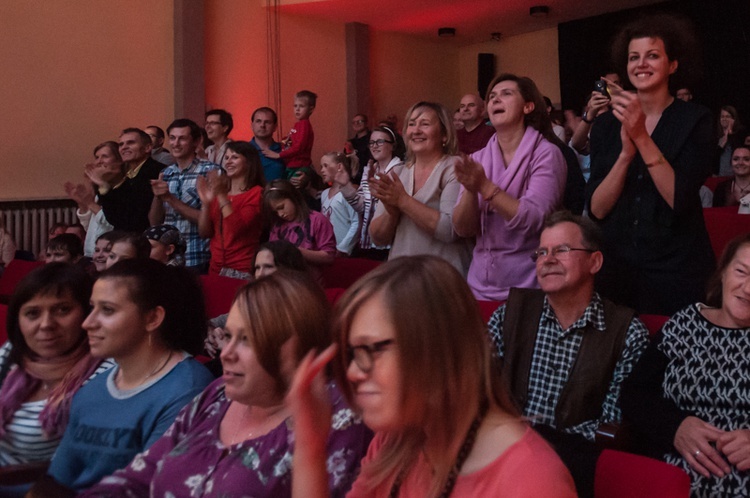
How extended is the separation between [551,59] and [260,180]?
8103 millimetres

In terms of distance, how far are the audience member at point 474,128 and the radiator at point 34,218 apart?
435 centimetres

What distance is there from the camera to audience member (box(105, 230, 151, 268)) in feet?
11.7

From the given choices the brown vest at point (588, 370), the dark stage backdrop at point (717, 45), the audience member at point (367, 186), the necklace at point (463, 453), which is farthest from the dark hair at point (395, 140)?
the dark stage backdrop at point (717, 45)

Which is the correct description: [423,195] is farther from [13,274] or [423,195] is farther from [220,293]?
[13,274]

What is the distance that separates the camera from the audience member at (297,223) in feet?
13.6

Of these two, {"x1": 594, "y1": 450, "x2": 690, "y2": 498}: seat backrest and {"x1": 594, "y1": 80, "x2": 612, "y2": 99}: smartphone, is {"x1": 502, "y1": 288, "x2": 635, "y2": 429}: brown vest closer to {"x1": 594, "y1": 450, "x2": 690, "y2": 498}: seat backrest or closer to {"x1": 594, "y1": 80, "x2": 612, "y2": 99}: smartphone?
{"x1": 594, "y1": 450, "x2": 690, "y2": 498}: seat backrest

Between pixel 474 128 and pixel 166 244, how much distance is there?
2196 millimetres

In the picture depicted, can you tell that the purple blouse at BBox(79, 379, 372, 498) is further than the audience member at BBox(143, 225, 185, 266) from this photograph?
No

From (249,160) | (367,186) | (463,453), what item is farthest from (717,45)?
(463,453)

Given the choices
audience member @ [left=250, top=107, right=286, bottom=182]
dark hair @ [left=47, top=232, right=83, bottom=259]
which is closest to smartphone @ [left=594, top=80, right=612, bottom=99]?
dark hair @ [left=47, top=232, right=83, bottom=259]

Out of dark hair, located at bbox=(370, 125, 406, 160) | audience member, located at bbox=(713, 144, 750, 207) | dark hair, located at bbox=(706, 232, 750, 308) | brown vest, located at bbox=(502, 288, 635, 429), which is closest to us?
dark hair, located at bbox=(706, 232, 750, 308)

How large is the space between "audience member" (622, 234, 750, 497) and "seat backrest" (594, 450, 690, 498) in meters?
0.57

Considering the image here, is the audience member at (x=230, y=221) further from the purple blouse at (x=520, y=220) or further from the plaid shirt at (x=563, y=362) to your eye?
the plaid shirt at (x=563, y=362)

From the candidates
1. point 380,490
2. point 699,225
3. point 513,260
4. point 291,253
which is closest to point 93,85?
point 291,253
